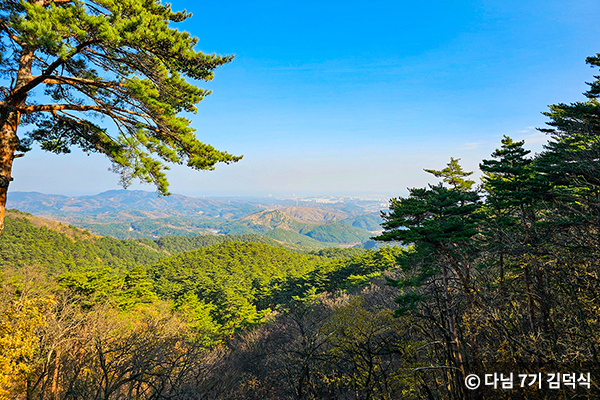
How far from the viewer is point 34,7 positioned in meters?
4.18

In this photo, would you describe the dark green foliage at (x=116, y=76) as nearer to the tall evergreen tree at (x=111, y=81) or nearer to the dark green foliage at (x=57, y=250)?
the tall evergreen tree at (x=111, y=81)

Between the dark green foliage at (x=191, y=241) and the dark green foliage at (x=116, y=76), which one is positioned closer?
the dark green foliage at (x=116, y=76)

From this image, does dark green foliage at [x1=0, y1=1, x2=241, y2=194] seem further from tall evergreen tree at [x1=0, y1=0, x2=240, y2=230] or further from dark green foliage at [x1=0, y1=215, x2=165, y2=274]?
dark green foliage at [x1=0, y1=215, x2=165, y2=274]

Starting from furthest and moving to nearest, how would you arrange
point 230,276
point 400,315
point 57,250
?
point 57,250 < point 230,276 < point 400,315

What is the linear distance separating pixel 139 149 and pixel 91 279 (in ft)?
76.7

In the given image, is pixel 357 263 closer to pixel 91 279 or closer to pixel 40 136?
pixel 91 279

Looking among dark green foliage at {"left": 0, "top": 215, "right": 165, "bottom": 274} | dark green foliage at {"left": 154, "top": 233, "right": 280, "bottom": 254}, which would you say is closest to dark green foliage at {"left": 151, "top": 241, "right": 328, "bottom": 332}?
dark green foliage at {"left": 0, "top": 215, "right": 165, "bottom": 274}

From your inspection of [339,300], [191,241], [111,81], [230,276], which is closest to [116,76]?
[111,81]

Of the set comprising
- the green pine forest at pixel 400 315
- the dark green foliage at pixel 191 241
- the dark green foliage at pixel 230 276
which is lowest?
the dark green foliage at pixel 191 241

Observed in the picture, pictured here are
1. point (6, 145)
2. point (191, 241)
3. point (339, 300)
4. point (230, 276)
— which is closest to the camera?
point (6, 145)

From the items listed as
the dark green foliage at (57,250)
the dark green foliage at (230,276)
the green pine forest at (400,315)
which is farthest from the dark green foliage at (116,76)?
the dark green foliage at (57,250)

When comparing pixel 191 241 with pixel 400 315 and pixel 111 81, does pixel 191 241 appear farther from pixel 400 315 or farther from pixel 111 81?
pixel 111 81

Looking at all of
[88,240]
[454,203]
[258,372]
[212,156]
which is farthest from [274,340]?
[88,240]

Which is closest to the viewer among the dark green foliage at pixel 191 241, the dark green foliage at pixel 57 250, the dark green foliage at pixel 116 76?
the dark green foliage at pixel 116 76
